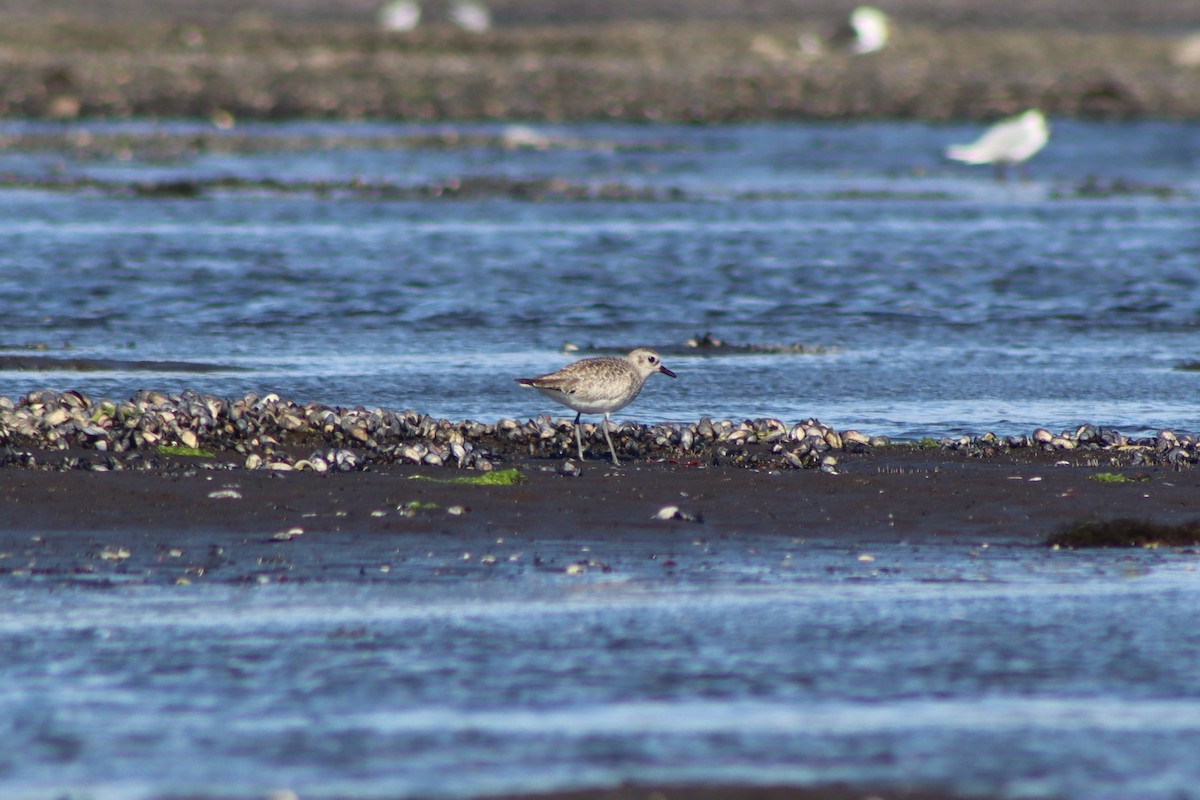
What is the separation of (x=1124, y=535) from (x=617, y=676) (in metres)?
3.81

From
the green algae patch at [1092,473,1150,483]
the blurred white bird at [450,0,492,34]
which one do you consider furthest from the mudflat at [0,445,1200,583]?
the blurred white bird at [450,0,492,34]

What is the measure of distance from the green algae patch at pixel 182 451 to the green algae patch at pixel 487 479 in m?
1.52

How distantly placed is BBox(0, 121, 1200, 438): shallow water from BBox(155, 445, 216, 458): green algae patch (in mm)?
2763

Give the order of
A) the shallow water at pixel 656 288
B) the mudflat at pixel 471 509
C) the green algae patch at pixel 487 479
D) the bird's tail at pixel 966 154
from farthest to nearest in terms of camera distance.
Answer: the bird's tail at pixel 966 154, the shallow water at pixel 656 288, the green algae patch at pixel 487 479, the mudflat at pixel 471 509

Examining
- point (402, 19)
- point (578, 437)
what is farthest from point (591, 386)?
point (402, 19)

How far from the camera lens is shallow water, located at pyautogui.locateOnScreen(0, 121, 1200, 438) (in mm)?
16656

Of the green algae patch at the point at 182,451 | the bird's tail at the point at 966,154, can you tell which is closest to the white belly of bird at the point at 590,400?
the green algae patch at the point at 182,451

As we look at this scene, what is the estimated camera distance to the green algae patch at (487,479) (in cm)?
1177

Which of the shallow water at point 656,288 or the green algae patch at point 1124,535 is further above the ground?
the shallow water at point 656,288

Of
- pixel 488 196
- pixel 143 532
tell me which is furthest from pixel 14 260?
pixel 143 532

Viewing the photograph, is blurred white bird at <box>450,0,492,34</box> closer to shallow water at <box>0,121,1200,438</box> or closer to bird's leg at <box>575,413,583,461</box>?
shallow water at <box>0,121,1200,438</box>

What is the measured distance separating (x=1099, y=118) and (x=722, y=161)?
15.6 metres

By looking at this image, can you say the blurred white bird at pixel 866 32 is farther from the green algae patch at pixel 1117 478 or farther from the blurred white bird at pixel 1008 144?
the green algae patch at pixel 1117 478

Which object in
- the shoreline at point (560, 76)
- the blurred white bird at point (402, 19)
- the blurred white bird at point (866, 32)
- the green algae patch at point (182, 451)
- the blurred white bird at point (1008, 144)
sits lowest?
the green algae patch at point (182, 451)
